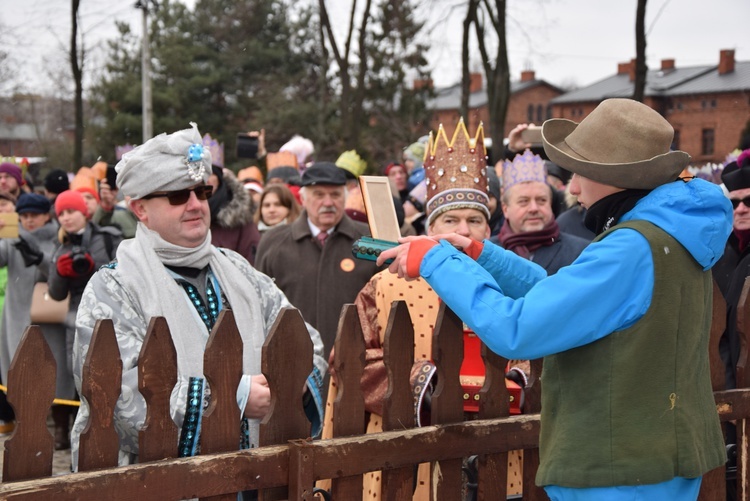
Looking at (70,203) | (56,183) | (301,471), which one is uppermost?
(56,183)

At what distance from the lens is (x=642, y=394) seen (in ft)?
8.00

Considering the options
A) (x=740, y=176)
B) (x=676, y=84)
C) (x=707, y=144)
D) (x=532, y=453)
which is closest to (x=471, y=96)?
(x=676, y=84)

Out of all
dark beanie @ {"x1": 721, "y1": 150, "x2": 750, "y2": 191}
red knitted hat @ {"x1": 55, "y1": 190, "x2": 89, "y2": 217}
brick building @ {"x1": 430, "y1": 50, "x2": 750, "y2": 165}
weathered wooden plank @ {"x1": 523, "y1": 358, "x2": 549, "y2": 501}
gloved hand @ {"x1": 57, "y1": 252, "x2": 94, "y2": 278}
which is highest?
brick building @ {"x1": 430, "y1": 50, "x2": 750, "y2": 165}

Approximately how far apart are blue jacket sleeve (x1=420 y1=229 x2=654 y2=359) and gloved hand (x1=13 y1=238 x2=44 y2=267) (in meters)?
5.77

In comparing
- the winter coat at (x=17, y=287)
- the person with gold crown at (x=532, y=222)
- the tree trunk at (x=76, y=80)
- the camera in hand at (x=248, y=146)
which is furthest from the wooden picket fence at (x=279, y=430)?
the tree trunk at (x=76, y=80)

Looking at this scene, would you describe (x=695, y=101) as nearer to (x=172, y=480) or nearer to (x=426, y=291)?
(x=426, y=291)

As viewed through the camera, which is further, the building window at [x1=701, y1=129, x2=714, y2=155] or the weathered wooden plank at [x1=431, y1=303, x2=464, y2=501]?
the building window at [x1=701, y1=129, x2=714, y2=155]

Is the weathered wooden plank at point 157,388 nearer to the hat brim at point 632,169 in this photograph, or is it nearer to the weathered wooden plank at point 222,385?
the weathered wooden plank at point 222,385

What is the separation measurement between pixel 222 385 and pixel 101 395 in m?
0.36

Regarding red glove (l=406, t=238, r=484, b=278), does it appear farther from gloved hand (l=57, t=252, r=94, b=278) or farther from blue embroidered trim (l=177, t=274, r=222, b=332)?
gloved hand (l=57, t=252, r=94, b=278)

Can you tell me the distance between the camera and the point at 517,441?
3.22 meters

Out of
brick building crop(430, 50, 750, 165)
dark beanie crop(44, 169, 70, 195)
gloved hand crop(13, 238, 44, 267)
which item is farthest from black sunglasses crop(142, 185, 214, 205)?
brick building crop(430, 50, 750, 165)

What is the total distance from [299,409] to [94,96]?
38.0 m

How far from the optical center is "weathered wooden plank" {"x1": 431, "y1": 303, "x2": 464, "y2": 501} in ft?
10.1
